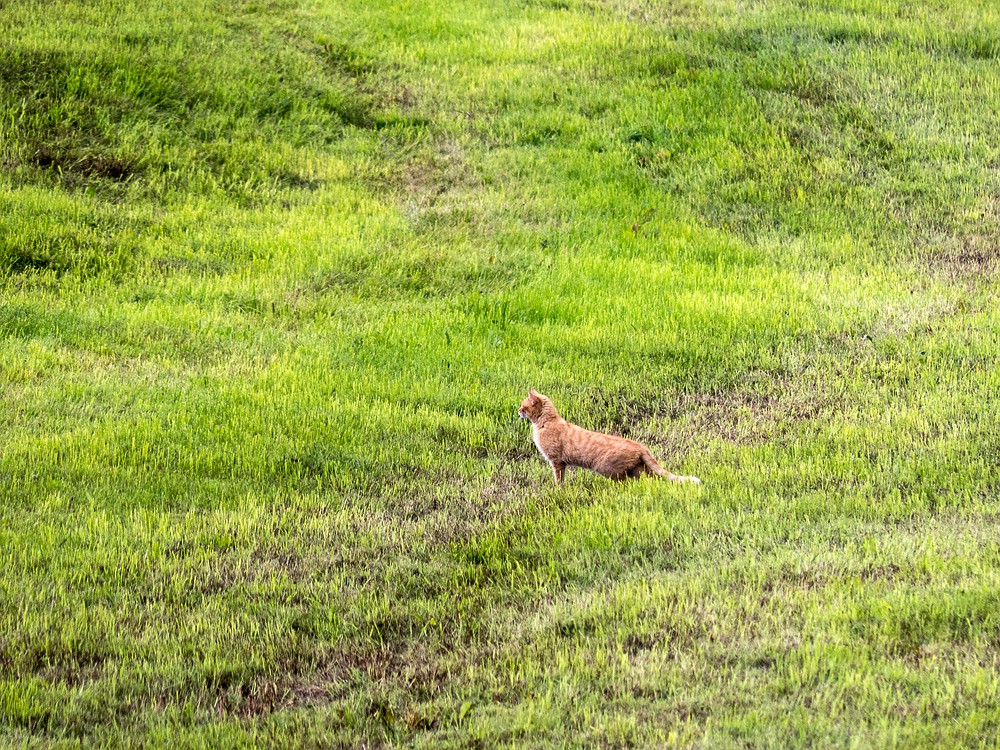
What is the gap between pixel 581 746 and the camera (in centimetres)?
539

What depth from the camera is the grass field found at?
614 cm

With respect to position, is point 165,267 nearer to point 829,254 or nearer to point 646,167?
point 646,167

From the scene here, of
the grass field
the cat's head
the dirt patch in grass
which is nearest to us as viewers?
the grass field

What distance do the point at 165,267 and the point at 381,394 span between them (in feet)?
13.3

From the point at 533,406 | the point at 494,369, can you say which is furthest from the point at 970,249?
the point at 533,406

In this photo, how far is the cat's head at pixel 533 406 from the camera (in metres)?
9.04

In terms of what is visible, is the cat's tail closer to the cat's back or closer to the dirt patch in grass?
the cat's back

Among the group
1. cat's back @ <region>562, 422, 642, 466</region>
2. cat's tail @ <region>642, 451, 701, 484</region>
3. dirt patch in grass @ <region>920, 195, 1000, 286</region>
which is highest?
dirt patch in grass @ <region>920, 195, 1000, 286</region>

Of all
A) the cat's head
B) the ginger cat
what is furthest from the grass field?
the cat's head

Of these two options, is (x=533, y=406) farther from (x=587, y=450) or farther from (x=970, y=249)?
(x=970, y=249)

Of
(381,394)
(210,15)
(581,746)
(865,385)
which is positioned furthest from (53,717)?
(210,15)

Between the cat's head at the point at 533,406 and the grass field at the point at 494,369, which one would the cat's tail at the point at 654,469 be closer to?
the grass field at the point at 494,369

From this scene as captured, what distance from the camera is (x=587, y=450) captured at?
8.51m

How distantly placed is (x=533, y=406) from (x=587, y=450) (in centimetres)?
78
